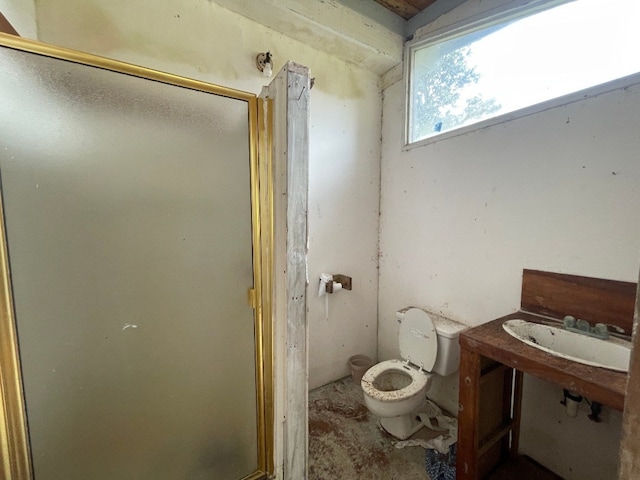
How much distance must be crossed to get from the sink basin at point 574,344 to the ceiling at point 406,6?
7.00ft

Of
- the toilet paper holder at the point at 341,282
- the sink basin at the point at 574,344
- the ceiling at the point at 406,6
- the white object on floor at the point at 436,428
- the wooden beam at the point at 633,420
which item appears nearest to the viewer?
the wooden beam at the point at 633,420

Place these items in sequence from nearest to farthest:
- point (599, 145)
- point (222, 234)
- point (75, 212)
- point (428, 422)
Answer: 1. point (75, 212)
2. point (222, 234)
3. point (599, 145)
4. point (428, 422)

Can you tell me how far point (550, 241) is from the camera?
1.29 meters

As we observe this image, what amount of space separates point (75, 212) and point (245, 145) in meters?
0.60

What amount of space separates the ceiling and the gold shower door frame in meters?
1.49

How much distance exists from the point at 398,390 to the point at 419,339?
1.12 ft

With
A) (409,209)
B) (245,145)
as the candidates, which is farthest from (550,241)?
(245,145)

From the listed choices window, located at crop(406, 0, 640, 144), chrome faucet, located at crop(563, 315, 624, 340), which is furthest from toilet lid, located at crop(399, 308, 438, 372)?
window, located at crop(406, 0, 640, 144)

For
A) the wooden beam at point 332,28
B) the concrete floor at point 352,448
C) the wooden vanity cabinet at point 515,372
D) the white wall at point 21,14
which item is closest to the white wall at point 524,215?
the wooden vanity cabinet at point 515,372

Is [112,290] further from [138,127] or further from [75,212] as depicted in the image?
[138,127]

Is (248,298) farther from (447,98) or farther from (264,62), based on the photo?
(447,98)

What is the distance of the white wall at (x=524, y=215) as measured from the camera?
1.11m

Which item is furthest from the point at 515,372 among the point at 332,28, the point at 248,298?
the point at 332,28

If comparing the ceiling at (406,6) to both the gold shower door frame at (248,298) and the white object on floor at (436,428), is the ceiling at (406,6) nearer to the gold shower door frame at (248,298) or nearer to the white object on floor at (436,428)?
the gold shower door frame at (248,298)
